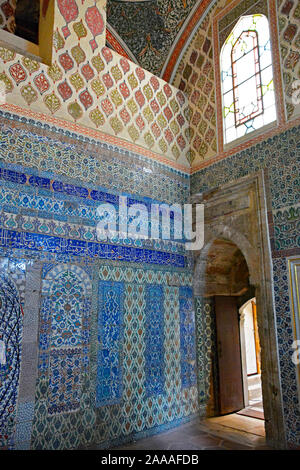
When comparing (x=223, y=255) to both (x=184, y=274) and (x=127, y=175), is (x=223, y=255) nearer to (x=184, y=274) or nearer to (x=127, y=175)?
(x=184, y=274)

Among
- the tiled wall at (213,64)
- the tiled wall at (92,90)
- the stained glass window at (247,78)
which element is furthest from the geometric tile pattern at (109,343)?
the stained glass window at (247,78)

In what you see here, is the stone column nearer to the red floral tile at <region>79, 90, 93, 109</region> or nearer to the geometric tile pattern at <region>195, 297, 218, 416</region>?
the red floral tile at <region>79, 90, 93, 109</region>

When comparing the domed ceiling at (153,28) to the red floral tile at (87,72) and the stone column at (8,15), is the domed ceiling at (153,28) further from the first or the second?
the red floral tile at (87,72)

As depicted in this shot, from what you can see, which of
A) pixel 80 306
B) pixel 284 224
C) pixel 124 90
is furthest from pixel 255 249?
pixel 124 90

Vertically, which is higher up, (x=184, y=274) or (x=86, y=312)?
(x=184, y=274)

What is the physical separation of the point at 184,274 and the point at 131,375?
1678 mm

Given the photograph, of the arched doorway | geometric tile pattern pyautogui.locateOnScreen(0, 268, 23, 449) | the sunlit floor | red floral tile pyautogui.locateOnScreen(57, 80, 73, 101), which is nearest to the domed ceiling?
red floral tile pyautogui.locateOnScreen(57, 80, 73, 101)

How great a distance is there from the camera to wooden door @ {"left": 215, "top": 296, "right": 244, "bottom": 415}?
17.8 feet

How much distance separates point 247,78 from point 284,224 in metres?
2.27

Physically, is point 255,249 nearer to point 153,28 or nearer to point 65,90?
point 65,90

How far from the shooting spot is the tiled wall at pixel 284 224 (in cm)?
382

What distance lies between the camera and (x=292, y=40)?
429cm

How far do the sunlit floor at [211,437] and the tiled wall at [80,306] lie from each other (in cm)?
16

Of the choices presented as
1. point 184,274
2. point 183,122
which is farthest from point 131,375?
point 183,122
